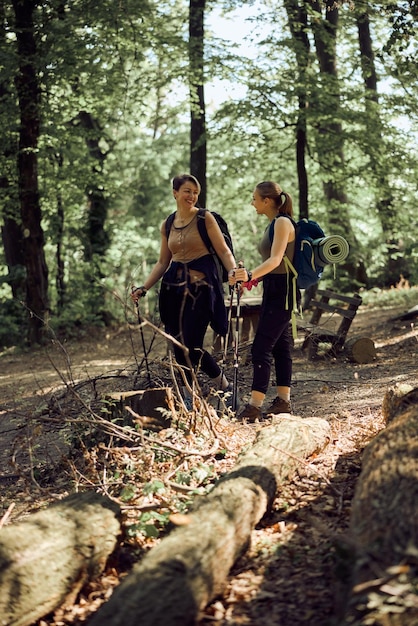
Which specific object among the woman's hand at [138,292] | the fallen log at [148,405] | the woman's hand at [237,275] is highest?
the woman's hand at [237,275]

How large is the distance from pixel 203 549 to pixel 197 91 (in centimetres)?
1438

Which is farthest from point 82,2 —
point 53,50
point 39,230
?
point 39,230

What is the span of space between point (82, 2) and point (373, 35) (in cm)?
1375

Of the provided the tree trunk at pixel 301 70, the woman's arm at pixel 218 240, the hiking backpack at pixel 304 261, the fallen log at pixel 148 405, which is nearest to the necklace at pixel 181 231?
the woman's arm at pixel 218 240

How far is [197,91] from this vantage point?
53.9 feet

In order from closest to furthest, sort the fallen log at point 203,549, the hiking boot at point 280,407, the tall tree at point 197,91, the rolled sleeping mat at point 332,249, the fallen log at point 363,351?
the fallen log at point 203,549
the rolled sleeping mat at point 332,249
the hiking boot at point 280,407
the fallen log at point 363,351
the tall tree at point 197,91

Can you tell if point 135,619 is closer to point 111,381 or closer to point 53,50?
point 111,381

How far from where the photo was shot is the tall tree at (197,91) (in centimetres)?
1555

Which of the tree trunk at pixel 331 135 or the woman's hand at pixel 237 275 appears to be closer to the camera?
the woman's hand at pixel 237 275

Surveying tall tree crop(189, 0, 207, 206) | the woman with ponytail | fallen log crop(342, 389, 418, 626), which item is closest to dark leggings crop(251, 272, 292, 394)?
the woman with ponytail

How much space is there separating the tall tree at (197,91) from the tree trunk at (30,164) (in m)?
3.36

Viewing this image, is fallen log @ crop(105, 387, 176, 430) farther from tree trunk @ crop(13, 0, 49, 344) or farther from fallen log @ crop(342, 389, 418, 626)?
tree trunk @ crop(13, 0, 49, 344)

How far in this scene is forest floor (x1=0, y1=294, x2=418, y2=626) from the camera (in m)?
3.46

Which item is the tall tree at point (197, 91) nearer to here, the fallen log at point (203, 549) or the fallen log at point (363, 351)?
the fallen log at point (363, 351)
